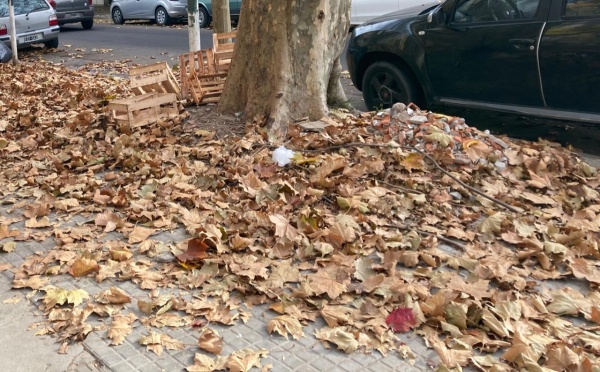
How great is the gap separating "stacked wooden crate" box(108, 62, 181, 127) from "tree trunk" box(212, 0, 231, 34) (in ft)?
11.8

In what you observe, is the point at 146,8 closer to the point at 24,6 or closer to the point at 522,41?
the point at 24,6

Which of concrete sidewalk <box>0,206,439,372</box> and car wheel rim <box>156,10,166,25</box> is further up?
car wheel rim <box>156,10,166,25</box>

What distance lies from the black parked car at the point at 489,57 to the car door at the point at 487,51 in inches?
0.4

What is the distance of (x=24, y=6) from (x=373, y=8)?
28.5ft

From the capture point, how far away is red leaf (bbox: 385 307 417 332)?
11.8 feet

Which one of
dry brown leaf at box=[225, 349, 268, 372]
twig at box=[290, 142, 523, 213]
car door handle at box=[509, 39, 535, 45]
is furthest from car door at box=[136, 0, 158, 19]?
dry brown leaf at box=[225, 349, 268, 372]

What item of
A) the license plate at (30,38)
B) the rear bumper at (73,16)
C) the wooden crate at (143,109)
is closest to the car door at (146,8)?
the rear bumper at (73,16)

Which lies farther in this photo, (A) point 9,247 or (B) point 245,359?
(A) point 9,247

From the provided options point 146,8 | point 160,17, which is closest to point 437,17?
point 160,17

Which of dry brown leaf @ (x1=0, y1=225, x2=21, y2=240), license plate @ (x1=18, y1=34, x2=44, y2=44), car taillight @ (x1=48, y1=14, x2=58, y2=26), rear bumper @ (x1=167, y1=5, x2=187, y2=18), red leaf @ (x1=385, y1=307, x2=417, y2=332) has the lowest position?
red leaf @ (x1=385, y1=307, x2=417, y2=332)

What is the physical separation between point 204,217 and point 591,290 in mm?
2611

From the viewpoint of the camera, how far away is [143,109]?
7152 mm

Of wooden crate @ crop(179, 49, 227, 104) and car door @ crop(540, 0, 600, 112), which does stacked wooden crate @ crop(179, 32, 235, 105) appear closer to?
wooden crate @ crop(179, 49, 227, 104)

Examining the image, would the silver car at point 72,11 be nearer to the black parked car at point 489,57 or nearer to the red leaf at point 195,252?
the black parked car at point 489,57
